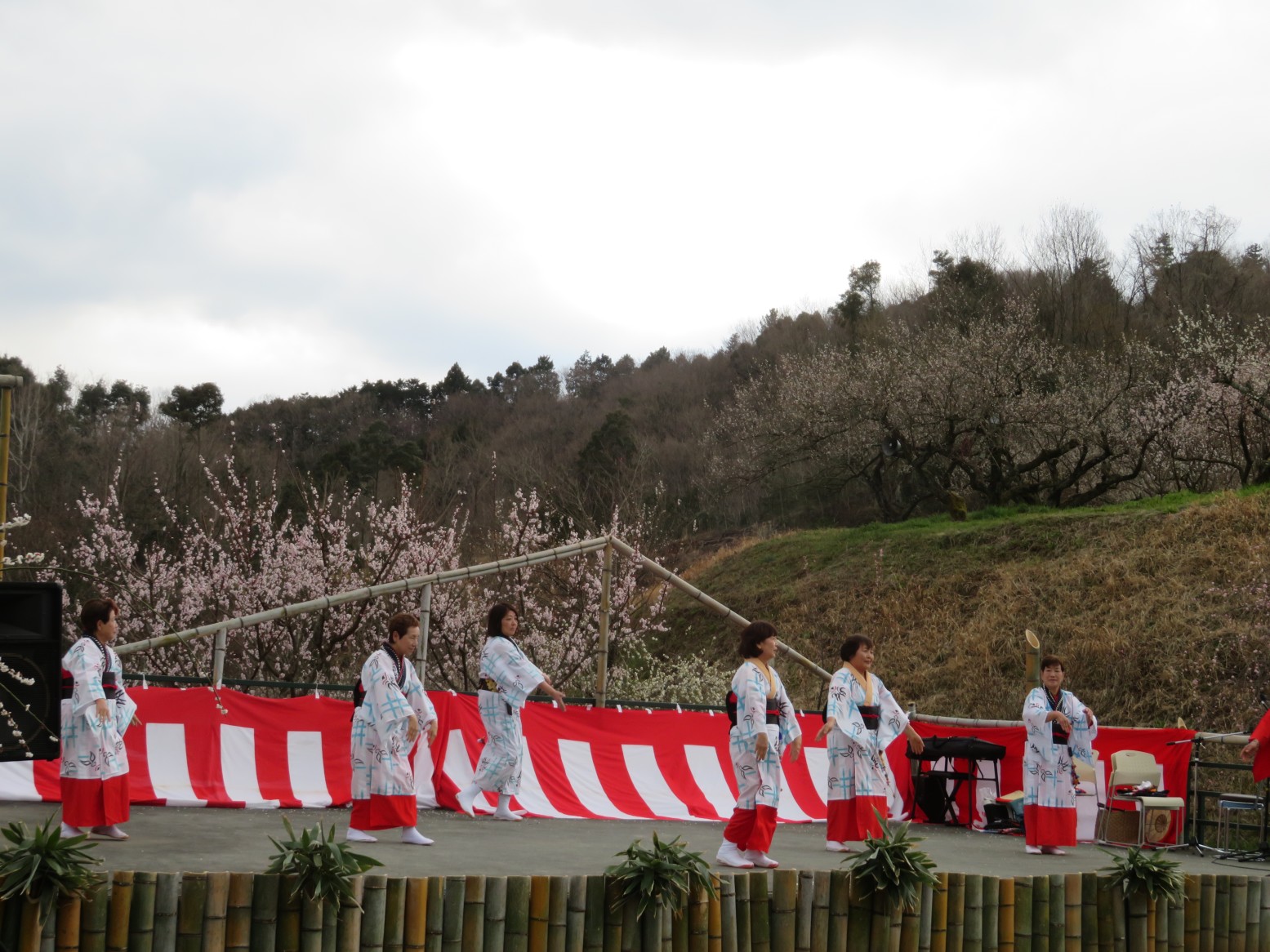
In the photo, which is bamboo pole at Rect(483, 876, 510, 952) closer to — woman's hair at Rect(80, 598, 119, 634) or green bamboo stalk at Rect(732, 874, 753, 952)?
green bamboo stalk at Rect(732, 874, 753, 952)

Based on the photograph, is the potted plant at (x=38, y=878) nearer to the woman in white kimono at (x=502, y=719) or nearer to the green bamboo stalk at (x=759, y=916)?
the green bamboo stalk at (x=759, y=916)

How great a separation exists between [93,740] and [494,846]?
2501mm

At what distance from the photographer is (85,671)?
724 centimetres

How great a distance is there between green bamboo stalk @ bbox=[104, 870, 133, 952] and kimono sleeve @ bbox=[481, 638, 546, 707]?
174 inches

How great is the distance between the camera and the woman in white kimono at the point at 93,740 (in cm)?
697

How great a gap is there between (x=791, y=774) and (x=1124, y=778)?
9.08 ft

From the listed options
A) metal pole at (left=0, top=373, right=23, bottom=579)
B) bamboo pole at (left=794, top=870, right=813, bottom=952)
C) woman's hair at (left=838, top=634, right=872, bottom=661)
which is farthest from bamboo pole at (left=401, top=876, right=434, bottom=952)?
woman's hair at (left=838, top=634, right=872, bottom=661)

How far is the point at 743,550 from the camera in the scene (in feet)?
103

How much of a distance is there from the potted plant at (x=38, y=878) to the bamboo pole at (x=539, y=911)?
72.1 inches

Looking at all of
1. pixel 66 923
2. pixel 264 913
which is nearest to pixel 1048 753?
pixel 264 913

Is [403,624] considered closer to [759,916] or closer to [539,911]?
[539,911]

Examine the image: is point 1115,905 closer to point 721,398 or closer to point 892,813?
point 892,813

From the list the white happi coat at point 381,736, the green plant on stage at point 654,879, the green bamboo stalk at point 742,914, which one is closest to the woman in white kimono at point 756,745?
the green bamboo stalk at point 742,914

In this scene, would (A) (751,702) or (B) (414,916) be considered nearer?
(B) (414,916)
